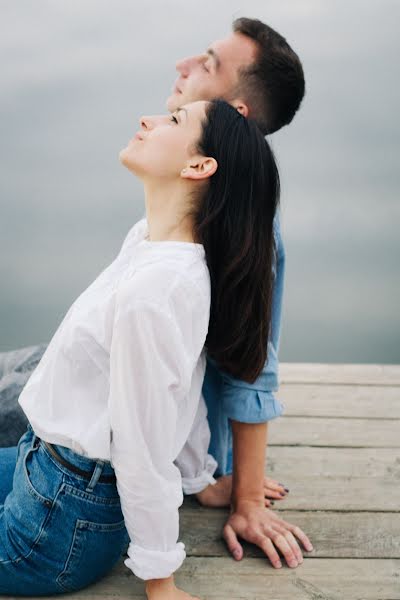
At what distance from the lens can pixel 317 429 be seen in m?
2.33

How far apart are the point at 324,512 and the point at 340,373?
108 cm

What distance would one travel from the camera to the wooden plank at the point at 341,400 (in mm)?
2455

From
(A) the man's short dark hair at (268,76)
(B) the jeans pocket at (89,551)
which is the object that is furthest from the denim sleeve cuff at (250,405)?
(A) the man's short dark hair at (268,76)

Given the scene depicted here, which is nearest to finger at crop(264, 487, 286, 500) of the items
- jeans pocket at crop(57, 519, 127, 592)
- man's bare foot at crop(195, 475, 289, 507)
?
man's bare foot at crop(195, 475, 289, 507)

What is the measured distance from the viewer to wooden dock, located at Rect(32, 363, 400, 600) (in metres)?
1.50

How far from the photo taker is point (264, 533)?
1.66 m

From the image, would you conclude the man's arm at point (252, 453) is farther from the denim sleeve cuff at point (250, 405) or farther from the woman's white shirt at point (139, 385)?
the woman's white shirt at point (139, 385)

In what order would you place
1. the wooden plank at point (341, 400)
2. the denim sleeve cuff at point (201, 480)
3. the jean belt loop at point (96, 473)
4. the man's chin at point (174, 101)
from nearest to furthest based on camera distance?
the jean belt loop at point (96, 473) → the denim sleeve cuff at point (201, 480) → the man's chin at point (174, 101) → the wooden plank at point (341, 400)

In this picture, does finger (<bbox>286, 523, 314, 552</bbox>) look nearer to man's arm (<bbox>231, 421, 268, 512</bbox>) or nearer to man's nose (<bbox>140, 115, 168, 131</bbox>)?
man's arm (<bbox>231, 421, 268, 512</bbox>)

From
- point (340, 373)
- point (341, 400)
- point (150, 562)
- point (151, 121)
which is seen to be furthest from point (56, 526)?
point (340, 373)

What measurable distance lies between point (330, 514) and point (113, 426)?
2.45 ft

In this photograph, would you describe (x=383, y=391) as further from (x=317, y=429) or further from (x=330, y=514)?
(x=330, y=514)

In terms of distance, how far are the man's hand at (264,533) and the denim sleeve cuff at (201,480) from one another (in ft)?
0.31

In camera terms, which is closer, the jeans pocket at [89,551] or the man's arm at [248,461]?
the jeans pocket at [89,551]
